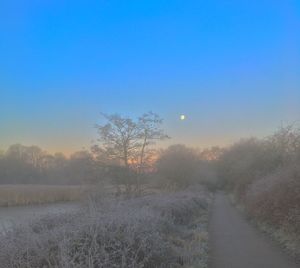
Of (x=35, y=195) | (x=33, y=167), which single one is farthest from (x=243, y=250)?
(x=33, y=167)

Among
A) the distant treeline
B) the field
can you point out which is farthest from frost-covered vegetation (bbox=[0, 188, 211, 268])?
the distant treeline

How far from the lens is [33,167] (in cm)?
9094

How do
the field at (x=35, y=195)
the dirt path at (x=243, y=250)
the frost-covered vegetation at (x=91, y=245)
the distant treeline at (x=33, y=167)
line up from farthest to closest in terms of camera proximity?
the distant treeline at (x=33, y=167) → the field at (x=35, y=195) → the dirt path at (x=243, y=250) → the frost-covered vegetation at (x=91, y=245)

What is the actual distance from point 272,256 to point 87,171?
29.3m

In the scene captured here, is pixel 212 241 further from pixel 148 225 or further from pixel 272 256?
pixel 148 225

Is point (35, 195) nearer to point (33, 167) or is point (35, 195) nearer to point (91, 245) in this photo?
point (91, 245)

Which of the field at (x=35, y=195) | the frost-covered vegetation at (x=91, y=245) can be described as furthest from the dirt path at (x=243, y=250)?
the field at (x=35, y=195)

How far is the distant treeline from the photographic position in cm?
7888

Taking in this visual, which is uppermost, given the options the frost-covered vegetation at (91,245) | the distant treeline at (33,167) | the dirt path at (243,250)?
the distant treeline at (33,167)

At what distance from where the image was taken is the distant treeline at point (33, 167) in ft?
259

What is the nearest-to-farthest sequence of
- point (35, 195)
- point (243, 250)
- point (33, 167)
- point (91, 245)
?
point (91, 245)
point (243, 250)
point (35, 195)
point (33, 167)

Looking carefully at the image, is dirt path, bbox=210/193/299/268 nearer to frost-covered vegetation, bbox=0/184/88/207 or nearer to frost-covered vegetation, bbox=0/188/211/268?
frost-covered vegetation, bbox=0/188/211/268

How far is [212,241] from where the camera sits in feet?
49.1

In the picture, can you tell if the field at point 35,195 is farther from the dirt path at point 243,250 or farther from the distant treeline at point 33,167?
the dirt path at point 243,250
